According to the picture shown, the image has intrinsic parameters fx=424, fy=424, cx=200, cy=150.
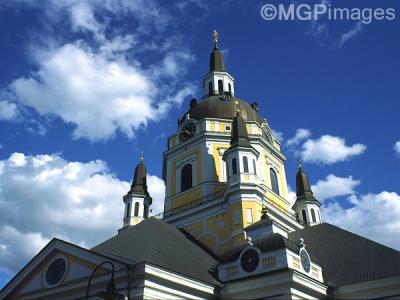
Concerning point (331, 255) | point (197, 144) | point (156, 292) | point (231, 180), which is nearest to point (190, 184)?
point (197, 144)

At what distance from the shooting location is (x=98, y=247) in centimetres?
2427

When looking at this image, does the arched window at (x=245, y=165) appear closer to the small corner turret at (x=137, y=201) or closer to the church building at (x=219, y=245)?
the church building at (x=219, y=245)

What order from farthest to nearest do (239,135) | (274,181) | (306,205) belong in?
1. (306,205)
2. (274,181)
3. (239,135)

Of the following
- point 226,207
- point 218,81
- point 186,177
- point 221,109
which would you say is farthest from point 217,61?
point 226,207

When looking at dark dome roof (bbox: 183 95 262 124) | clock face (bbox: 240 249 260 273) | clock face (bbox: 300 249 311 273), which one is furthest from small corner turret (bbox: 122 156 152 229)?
clock face (bbox: 300 249 311 273)

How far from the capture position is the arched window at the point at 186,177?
31.4 meters

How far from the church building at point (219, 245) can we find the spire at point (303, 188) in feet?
0.31

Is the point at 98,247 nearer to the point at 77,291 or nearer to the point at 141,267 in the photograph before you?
the point at 77,291

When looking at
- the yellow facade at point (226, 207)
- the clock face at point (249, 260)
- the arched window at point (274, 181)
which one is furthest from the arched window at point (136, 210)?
the clock face at point (249, 260)

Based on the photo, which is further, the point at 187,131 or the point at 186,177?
the point at 187,131

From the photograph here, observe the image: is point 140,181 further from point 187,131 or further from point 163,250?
point 163,250

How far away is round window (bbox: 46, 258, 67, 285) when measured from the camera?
21.0m

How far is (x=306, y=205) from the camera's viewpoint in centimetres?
3509

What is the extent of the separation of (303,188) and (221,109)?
9.97 metres
